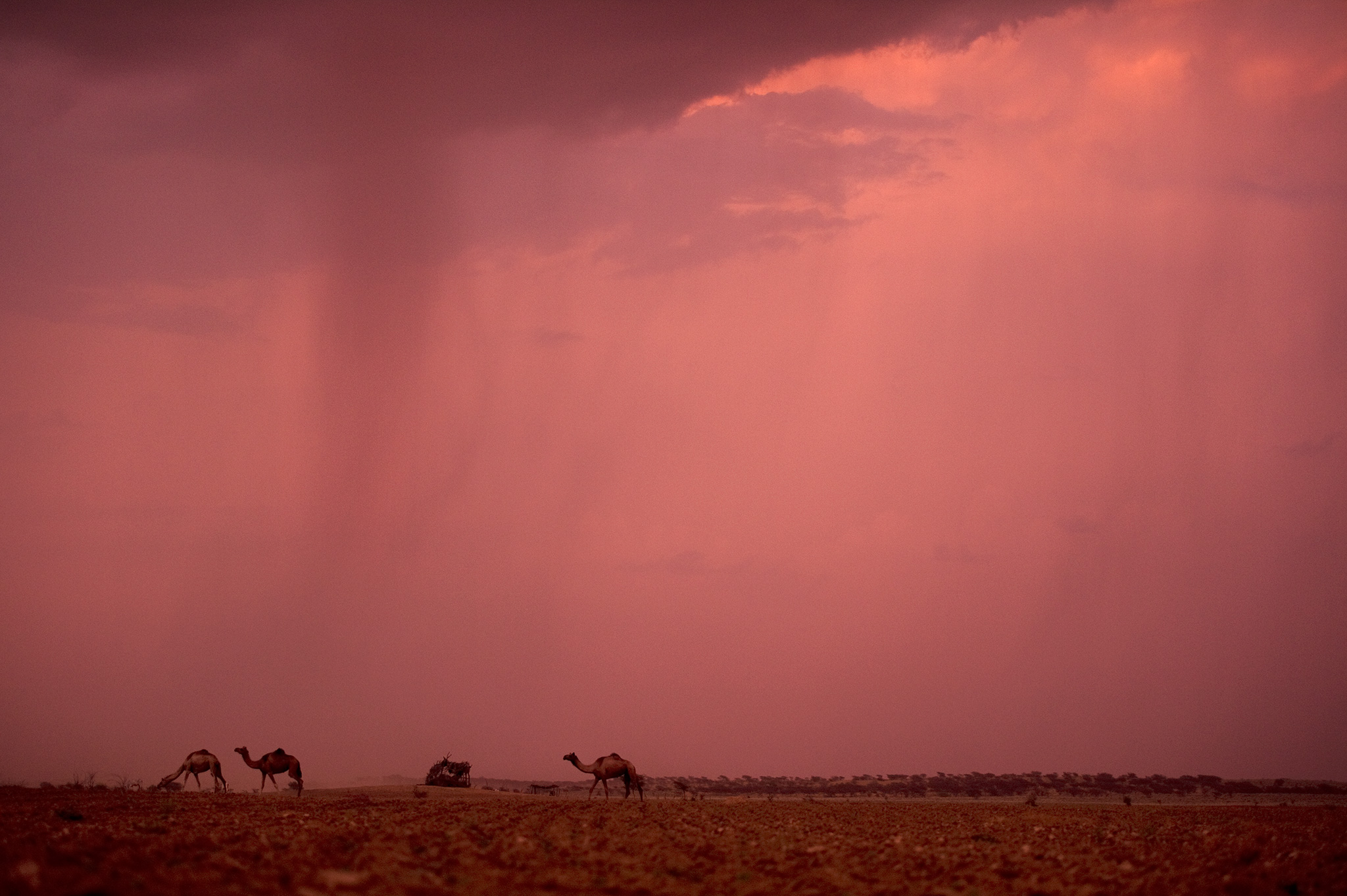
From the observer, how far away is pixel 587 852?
21.7m

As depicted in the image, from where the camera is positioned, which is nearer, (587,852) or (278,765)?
(587,852)

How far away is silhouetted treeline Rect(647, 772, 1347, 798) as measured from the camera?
125 metres

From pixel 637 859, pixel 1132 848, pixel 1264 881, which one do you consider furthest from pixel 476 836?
pixel 1132 848

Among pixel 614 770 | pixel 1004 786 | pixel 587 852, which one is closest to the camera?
pixel 587 852

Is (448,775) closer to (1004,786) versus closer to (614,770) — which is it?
(614,770)

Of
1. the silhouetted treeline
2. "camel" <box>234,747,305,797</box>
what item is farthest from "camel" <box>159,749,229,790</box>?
the silhouetted treeline

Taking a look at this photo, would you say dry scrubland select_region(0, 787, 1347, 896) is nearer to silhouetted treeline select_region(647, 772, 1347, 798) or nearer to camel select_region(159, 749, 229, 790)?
camel select_region(159, 749, 229, 790)

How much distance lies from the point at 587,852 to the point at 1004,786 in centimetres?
13552

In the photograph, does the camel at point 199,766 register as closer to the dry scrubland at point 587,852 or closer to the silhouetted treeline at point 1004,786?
the dry scrubland at point 587,852

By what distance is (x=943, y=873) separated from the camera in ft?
73.4

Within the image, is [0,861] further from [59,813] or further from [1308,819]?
[1308,819]

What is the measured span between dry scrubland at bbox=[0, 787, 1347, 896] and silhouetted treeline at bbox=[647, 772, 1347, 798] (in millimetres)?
85774

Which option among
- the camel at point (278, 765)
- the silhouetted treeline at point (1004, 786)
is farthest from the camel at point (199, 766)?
the silhouetted treeline at point (1004, 786)

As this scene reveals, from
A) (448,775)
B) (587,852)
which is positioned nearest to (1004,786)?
(448,775)
